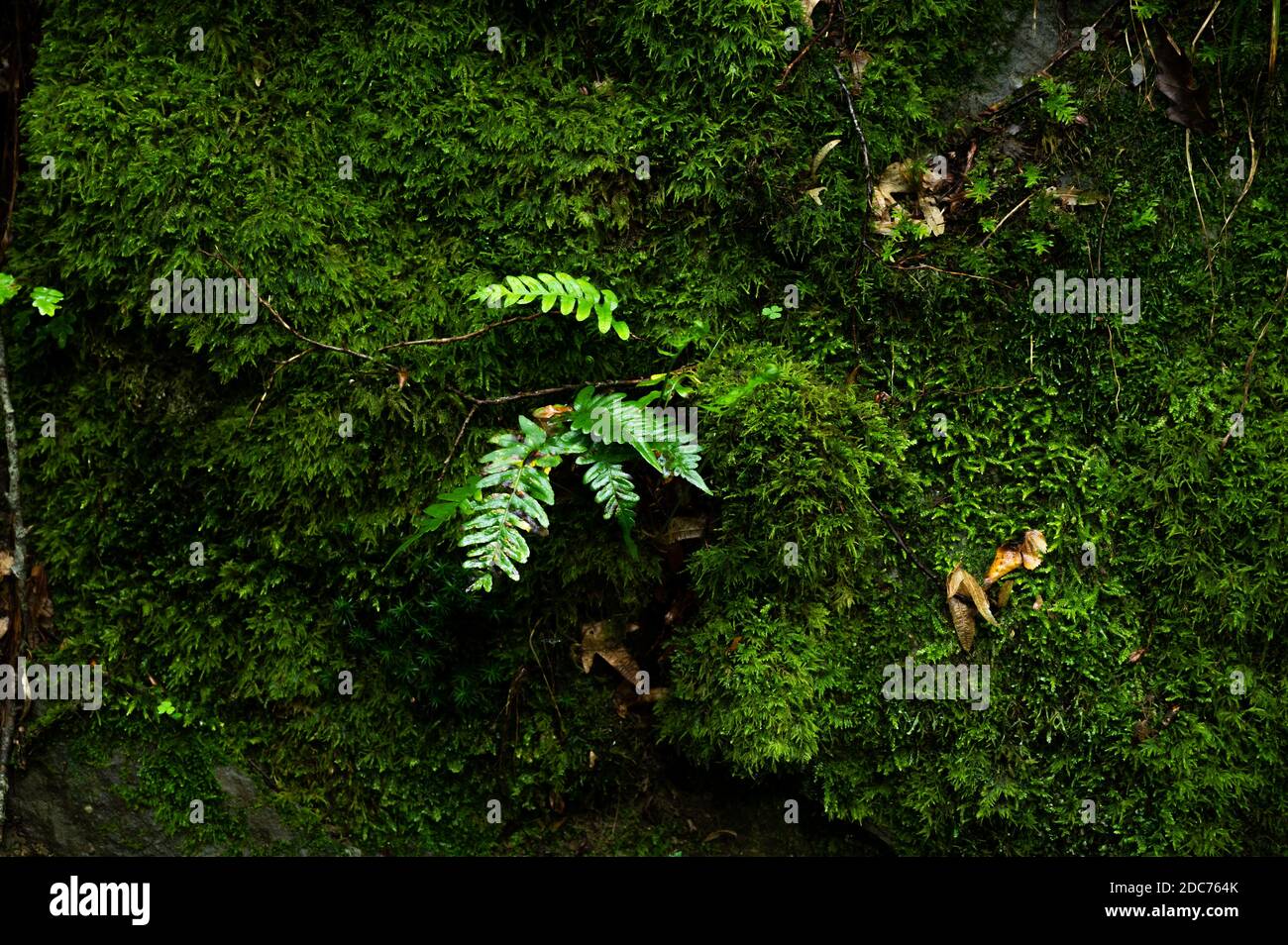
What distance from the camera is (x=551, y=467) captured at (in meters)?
3.18

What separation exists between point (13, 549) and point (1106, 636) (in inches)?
190

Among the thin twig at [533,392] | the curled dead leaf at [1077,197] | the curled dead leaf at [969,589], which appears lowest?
the curled dead leaf at [969,589]

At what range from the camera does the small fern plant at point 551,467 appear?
3009mm

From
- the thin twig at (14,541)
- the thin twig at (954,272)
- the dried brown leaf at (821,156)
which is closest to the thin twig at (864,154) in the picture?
the dried brown leaf at (821,156)

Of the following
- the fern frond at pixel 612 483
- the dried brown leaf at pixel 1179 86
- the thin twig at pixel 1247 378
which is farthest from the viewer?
the dried brown leaf at pixel 1179 86

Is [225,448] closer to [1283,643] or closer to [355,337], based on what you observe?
[355,337]

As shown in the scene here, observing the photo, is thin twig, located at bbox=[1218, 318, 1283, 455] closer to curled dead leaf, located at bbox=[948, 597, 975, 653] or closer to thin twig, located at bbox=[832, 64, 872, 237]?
curled dead leaf, located at bbox=[948, 597, 975, 653]

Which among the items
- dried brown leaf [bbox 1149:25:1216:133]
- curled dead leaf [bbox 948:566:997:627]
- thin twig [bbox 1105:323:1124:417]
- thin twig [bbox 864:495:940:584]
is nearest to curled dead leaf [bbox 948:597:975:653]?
curled dead leaf [bbox 948:566:997:627]

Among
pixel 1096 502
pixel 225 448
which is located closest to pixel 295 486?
pixel 225 448

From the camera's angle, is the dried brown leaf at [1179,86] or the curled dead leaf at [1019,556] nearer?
the curled dead leaf at [1019,556]

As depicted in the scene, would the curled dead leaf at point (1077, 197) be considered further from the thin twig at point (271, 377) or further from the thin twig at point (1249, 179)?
the thin twig at point (271, 377)

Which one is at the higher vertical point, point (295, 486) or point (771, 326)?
point (771, 326)

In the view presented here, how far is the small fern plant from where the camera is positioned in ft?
9.87

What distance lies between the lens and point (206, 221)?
11.3 ft
